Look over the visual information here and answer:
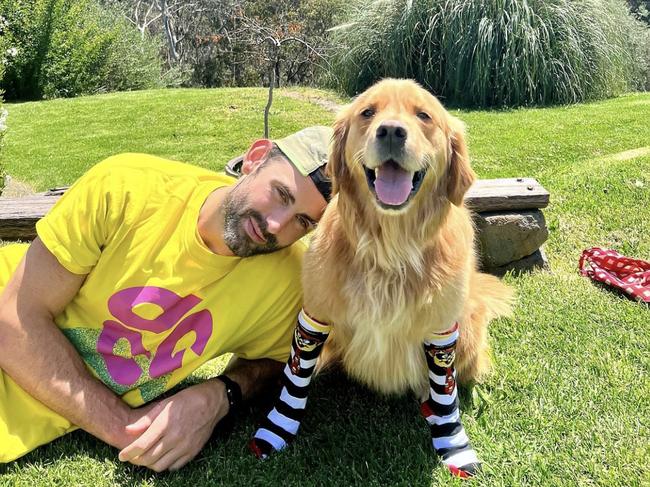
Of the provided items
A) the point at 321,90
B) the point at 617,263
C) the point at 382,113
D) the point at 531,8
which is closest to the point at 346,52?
the point at 321,90

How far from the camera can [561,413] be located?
2.72 meters

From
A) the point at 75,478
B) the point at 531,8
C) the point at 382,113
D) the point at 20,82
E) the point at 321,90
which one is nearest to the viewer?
the point at 382,113

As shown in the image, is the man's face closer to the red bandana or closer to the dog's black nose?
the dog's black nose

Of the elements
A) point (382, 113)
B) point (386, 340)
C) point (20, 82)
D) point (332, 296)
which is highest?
point (382, 113)

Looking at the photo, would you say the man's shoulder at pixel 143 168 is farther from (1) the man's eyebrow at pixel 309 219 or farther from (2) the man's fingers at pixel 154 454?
(2) the man's fingers at pixel 154 454

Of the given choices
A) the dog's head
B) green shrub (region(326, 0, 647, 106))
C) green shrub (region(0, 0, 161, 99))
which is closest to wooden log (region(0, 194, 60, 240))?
the dog's head

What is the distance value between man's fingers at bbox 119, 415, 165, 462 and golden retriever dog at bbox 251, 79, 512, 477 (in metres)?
0.45

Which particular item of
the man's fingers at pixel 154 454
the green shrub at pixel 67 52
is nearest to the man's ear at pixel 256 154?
the man's fingers at pixel 154 454

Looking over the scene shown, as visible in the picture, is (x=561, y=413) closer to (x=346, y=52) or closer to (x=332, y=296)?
(x=332, y=296)

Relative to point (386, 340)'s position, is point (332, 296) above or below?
above

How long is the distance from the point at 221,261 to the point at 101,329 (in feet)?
2.07

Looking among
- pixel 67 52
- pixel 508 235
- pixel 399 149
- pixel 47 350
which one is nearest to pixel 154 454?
pixel 47 350

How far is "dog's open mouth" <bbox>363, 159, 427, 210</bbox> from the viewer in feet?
7.07

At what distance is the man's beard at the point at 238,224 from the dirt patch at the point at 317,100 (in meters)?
8.00
